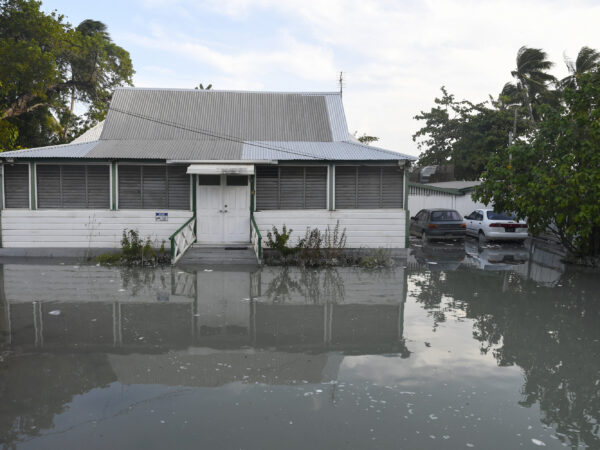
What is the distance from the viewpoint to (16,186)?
1434 centimetres

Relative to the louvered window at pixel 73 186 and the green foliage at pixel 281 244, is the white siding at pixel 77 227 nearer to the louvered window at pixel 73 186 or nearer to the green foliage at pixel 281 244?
the louvered window at pixel 73 186

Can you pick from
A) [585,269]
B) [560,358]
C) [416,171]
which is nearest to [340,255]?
[585,269]

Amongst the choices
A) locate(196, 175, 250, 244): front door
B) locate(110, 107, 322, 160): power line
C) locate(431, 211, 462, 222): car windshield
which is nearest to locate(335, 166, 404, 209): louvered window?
locate(110, 107, 322, 160): power line

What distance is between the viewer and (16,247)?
14.3m

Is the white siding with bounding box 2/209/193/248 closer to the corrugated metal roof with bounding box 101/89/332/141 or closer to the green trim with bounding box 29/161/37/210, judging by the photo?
the green trim with bounding box 29/161/37/210

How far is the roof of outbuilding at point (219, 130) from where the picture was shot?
14547 millimetres

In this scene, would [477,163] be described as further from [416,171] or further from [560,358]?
[560,358]

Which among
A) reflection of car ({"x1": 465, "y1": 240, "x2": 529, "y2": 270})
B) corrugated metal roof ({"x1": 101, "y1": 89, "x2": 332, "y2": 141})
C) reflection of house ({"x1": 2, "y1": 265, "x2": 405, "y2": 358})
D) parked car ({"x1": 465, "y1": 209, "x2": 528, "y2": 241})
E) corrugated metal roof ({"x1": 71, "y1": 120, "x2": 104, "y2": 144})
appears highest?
corrugated metal roof ({"x1": 101, "y1": 89, "x2": 332, "y2": 141})

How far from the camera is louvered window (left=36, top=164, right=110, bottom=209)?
47.2 feet

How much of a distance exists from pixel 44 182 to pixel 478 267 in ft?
42.0

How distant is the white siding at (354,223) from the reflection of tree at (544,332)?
101 inches

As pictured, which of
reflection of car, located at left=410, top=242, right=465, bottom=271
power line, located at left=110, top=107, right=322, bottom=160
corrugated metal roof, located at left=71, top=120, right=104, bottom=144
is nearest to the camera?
reflection of car, located at left=410, top=242, right=465, bottom=271

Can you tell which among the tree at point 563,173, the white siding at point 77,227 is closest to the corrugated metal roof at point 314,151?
the tree at point 563,173

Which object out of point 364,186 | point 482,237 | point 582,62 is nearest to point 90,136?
point 364,186
